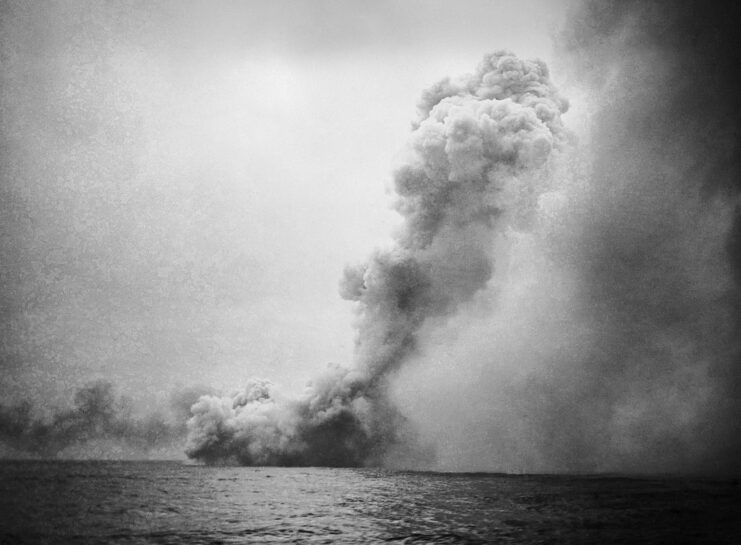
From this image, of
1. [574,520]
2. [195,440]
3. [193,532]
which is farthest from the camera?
[195,440]

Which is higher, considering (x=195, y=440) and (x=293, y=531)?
(x=195, y=440)

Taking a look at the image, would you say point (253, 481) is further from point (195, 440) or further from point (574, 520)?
point (574, 520)

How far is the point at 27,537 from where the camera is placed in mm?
33031

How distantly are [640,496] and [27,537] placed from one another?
50.2 m

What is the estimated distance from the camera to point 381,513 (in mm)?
45375

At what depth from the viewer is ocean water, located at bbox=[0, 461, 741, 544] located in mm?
34156

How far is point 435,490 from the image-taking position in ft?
214

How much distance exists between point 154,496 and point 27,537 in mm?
29880

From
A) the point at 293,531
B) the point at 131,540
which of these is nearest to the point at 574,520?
the point at 293,531

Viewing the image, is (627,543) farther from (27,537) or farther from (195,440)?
(195,440)

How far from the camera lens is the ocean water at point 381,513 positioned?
34156 millimetres

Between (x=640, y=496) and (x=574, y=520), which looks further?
(x=640, y=496)

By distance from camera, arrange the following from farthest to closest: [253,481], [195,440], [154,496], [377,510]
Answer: [195,440] → [253,481] → [154,496] → [377,510]

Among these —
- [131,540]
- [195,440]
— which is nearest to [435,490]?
[131,540]
